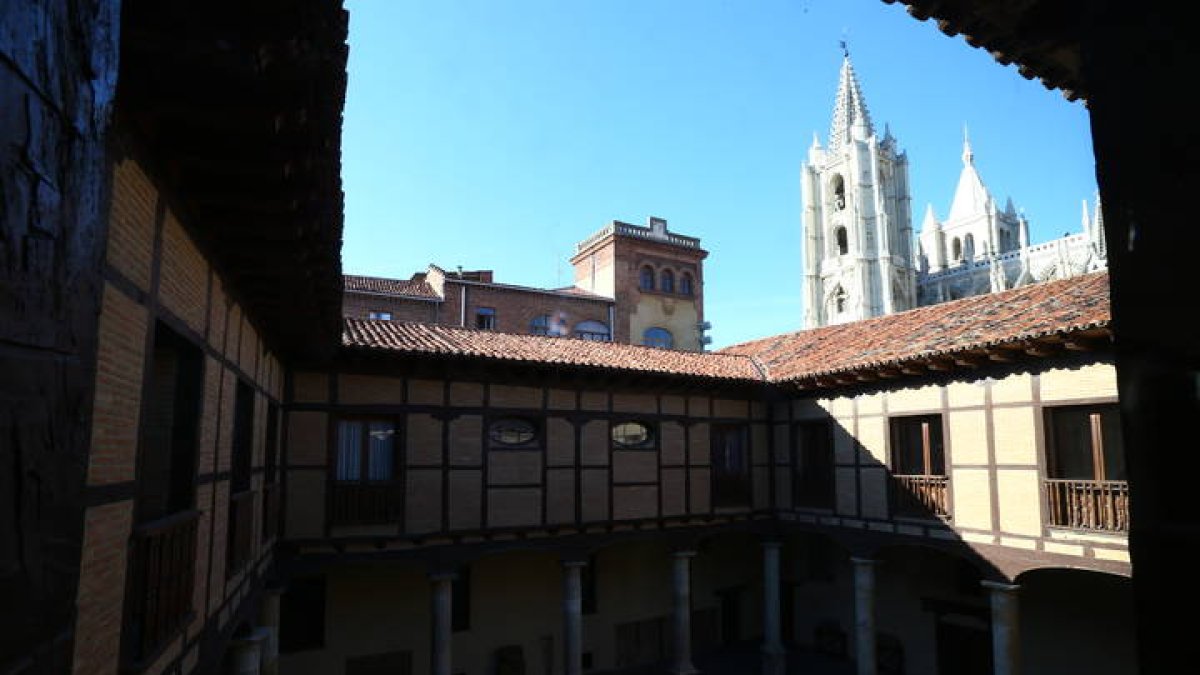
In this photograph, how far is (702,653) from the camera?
20156 millimetres

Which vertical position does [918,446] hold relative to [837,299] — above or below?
below

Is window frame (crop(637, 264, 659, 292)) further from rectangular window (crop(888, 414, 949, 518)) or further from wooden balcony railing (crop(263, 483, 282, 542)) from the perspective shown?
wooden balcony railing (crop(263, 483, 282, 542))

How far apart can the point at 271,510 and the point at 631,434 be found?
26.0 ft

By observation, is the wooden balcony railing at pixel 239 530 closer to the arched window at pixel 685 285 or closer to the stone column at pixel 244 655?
the stone column at pixel 244 655

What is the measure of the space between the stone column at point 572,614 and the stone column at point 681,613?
105 inches

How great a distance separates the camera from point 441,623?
13852 millimetres

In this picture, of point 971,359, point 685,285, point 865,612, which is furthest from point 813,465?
point 685,285

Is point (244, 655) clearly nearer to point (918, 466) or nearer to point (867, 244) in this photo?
point (918, 466)

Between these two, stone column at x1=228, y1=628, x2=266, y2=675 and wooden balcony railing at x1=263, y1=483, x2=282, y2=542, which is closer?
stone column at x1=228, y1=628, x2=266, y2=675

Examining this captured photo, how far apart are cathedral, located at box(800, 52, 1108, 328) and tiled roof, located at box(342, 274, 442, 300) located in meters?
42.8

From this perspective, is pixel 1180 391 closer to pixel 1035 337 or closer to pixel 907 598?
pixel 1035 337

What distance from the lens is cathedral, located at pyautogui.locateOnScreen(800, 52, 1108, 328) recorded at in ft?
211

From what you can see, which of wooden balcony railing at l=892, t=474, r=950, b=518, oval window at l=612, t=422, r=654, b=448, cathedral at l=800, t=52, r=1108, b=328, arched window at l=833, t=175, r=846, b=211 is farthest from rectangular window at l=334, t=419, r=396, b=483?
arched window at l=833, t=175, r=846, b=211

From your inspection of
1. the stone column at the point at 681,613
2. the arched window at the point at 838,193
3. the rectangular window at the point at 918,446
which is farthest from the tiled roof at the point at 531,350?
the arched window at the point at 838,193
